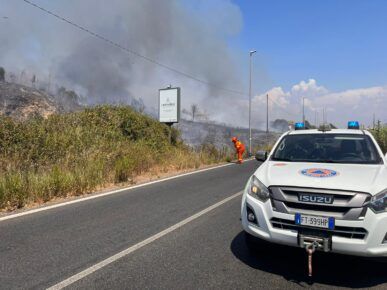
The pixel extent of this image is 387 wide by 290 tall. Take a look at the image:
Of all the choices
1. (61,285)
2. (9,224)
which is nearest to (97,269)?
(61,285)

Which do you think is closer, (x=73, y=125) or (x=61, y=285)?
(x=61, y=285)

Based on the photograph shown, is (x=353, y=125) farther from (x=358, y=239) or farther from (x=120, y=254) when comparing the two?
(x=120, y=254)

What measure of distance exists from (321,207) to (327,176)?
461 mm

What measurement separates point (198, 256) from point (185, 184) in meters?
6.56

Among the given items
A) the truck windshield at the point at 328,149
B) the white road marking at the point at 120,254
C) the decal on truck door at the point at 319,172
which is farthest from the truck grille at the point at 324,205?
the white road marking at the point at 120,254

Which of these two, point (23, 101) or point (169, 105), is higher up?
point (23, 101)

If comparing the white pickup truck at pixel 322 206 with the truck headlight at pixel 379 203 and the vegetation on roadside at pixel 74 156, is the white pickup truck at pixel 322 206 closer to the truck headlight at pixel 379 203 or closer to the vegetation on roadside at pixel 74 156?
the truck headlight at pixel 379 203

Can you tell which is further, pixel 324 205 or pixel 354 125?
pixel 354 125

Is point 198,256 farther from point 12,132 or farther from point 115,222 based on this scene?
point 12,132

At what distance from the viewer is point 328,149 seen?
554 cm

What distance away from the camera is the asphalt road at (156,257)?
4.02 meters

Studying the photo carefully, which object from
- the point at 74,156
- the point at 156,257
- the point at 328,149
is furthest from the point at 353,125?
the point at 74,156

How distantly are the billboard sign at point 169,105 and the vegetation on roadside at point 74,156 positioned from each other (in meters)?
1.85

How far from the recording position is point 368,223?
12.3 feet
